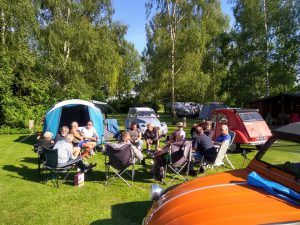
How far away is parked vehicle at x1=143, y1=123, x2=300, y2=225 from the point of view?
2.61m

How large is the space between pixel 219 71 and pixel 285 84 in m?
10.9

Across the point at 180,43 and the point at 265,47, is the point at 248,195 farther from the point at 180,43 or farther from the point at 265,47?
the point at 180,43

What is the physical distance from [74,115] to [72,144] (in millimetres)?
5547

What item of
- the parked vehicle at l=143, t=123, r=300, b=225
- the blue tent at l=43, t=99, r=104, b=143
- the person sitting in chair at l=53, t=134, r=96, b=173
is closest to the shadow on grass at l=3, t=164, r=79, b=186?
the person sitting in chair at l=53, t=134, r=96, b=173

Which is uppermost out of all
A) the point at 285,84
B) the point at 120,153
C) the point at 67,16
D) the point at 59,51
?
the point at 67,16

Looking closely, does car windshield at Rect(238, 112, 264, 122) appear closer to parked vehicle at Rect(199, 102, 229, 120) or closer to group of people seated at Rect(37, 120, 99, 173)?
group of people seated at Rect(37, 120, 99, 173)

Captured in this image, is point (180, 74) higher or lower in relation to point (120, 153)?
higher

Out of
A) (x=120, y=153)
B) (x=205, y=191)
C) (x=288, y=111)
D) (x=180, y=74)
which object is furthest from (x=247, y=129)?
(x=180, y=74)

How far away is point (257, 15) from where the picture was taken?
24688 mm

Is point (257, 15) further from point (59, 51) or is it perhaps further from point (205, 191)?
point (205, 191)

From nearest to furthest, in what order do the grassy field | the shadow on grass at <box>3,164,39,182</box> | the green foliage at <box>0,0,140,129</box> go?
1. the grassy field
2. the shadow on grass at <box>3,164,39,182</box>
3. the green foliage at <box>0,0,140,129</box>

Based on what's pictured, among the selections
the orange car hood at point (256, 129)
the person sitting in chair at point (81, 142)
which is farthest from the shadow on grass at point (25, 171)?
the orange car hood at point (256, 129)

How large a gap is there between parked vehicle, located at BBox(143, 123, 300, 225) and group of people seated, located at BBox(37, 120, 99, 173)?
4186mm

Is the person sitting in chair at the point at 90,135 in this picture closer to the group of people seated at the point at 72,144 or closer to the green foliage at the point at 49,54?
the group of people seated at the point at 72,144
